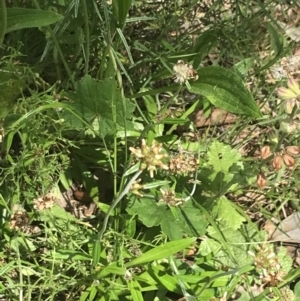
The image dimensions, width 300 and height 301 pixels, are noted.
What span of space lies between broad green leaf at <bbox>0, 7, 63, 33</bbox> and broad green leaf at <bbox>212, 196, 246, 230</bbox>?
537mm


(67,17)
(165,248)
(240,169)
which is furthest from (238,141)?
(67,17)

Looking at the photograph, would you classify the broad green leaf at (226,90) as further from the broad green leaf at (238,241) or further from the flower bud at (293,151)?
the broad green leaf at (238,241)

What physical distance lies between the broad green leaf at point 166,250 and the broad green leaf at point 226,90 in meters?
0.26

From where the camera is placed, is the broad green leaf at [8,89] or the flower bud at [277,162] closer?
the flower bud at [277,162]

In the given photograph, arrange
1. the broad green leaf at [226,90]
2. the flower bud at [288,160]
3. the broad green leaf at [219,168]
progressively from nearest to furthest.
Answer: the flower bud at [288,160] → the broad green leaf at [226,90] → the broad green leaf at [219,168]

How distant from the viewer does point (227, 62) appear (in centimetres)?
147

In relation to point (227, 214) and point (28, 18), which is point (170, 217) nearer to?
point (227, 214)

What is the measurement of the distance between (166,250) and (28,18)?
48 cm

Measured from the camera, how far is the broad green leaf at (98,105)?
110 cm

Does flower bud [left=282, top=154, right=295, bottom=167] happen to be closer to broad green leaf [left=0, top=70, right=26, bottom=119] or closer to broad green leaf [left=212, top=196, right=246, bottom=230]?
broad green leaf [left=212, top=196, right=246, bottom=230]

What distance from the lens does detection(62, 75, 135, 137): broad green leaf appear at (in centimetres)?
110

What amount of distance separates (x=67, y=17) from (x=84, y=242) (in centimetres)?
44

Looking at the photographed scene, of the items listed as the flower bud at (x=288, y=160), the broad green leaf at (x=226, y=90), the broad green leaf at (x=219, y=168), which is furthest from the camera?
the broad green leaf at (x=219, y=168)

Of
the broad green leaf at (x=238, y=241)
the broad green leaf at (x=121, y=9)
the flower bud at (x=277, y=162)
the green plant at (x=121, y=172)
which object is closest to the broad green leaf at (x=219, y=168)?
the green plant at (x=121, y=172)
